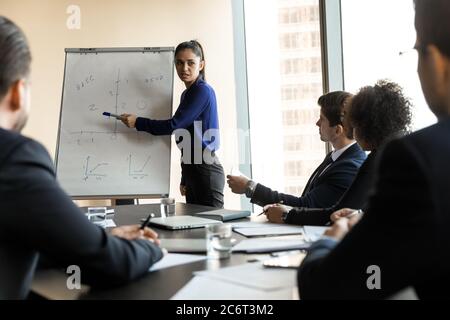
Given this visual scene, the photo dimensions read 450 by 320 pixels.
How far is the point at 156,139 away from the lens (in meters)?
2.90

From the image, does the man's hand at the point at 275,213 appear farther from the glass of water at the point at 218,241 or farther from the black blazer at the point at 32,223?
the black blazer at the point at 32,223

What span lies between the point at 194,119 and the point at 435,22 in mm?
2096

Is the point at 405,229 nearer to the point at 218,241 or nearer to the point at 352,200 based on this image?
the point at 218,241

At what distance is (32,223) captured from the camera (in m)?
0.86

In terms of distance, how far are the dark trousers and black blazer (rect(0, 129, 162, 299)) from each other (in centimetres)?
185

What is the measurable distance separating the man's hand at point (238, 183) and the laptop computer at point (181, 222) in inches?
19.0

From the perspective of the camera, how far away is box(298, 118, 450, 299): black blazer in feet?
2.20

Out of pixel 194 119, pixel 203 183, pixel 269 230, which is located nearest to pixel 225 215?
pixel 269 230

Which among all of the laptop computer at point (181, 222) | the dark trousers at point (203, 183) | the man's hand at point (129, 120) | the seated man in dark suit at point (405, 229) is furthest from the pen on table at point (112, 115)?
the seated man in dark suit at point (405, 229)

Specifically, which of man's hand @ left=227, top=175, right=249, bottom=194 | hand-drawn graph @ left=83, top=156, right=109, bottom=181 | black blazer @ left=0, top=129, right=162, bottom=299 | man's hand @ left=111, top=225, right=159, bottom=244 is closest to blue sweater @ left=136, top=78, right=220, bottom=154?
hand-drawn graph @ left=83, top=156, right=109, bottom=181

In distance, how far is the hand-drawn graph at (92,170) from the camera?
2.88 metres

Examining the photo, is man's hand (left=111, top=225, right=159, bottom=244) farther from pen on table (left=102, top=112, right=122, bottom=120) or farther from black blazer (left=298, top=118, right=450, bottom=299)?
pen on table (left=102, top=112, right=122, bottom=120)

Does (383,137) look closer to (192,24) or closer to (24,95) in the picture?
(24,95)

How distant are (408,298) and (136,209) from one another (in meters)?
1.79
